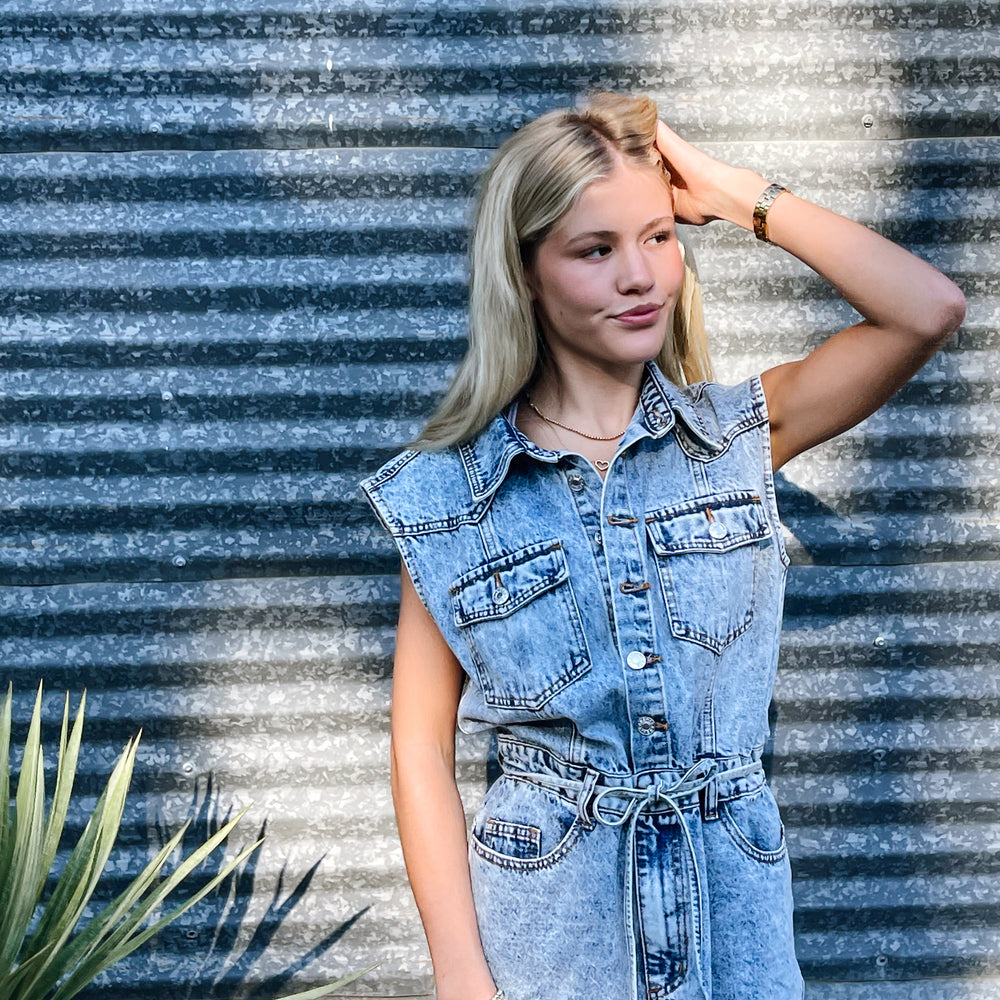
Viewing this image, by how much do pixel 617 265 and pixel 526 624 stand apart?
644mm

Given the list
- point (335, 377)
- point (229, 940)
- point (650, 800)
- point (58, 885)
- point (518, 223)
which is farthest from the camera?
point (229, 940)

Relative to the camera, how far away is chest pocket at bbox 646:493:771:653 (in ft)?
6.09

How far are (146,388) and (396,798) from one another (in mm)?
1380

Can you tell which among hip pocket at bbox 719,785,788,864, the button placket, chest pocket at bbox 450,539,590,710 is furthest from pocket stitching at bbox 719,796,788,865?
chest pocket at bbox 450,539,590,710

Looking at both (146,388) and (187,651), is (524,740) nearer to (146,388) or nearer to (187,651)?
(187,651)

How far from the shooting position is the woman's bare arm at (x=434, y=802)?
74.5 inches

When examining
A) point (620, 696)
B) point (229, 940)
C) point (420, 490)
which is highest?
point (420, 490)

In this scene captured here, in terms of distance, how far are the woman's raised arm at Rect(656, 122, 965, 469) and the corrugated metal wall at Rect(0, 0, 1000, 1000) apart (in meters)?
0.80

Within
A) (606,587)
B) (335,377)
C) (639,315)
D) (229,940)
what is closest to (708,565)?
(606,587)

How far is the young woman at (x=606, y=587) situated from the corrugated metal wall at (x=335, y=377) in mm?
845

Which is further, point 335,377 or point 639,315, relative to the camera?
point 335,377

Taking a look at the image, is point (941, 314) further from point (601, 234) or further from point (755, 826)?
point (755, 826)

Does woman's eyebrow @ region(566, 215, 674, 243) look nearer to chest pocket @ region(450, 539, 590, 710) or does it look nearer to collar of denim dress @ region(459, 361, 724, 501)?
collar of denim dress @ region(459, 361, 724, 501)

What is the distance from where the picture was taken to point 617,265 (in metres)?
1.84
